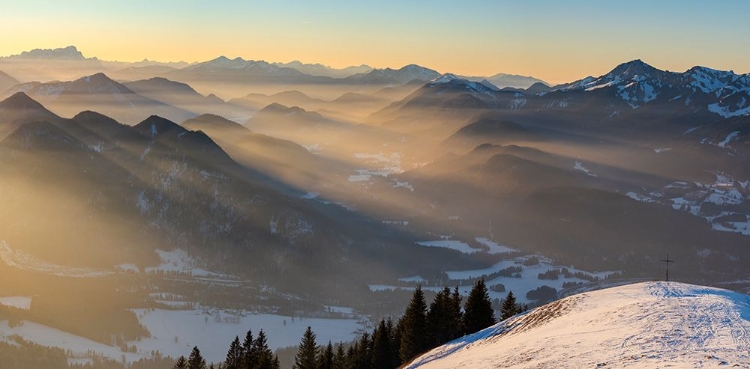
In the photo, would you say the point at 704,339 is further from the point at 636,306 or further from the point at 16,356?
the point at 16,356

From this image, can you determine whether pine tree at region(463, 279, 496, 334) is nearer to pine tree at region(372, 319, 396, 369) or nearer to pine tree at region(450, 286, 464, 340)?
pine tree at region(450, 286, 464, 340)

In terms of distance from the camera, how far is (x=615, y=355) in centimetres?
5647

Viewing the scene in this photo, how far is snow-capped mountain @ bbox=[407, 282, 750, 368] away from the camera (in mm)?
55219

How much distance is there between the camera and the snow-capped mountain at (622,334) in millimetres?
55219

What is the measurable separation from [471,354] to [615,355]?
2321cm

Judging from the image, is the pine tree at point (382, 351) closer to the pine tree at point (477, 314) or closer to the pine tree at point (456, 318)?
the pine tree at point (456, 318)

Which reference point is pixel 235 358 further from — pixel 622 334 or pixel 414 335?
pixel 622 334

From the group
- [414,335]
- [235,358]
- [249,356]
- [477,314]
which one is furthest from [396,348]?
[249,356]

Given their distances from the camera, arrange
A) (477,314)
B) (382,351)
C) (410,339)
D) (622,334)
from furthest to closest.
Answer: (477,314) → (382,351) → (410,339) → (622,334)

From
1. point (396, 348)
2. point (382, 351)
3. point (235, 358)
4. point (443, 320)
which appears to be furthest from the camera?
point (396, 348)

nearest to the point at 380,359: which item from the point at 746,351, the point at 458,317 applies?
the point at 458,317

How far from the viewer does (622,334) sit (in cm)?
6262

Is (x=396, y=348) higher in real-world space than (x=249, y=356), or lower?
lower

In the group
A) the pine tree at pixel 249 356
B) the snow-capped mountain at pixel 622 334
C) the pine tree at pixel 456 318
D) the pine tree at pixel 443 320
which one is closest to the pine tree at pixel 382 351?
the pine tree at pixel 443 320
